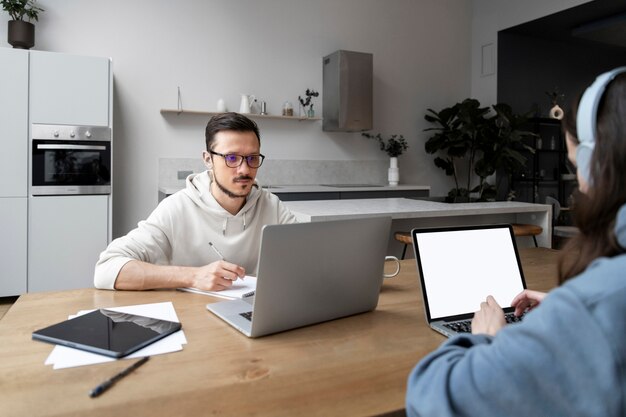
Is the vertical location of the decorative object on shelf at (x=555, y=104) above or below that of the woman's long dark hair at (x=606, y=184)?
above

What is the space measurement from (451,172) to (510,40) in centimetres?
181

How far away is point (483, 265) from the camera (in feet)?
4.33

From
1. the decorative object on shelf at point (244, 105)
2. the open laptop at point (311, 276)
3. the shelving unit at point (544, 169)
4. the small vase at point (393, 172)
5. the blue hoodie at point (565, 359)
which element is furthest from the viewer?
the shelving unit at point (544, 169)

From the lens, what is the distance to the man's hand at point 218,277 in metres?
1.44

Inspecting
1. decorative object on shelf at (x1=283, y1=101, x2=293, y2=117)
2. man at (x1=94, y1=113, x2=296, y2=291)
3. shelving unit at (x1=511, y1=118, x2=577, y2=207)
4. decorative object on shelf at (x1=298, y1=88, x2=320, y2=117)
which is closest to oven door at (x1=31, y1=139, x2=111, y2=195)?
decorative object on shelf at (x1=283, y1=101, x2=293, y2=117)

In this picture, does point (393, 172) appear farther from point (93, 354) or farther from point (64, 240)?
point (93, 354)

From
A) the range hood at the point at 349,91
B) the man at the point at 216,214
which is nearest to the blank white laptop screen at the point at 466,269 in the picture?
the man at the point at 216,214

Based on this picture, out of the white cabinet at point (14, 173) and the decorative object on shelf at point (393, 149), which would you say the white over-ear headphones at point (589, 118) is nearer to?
the white cabinet at point (14, 173)

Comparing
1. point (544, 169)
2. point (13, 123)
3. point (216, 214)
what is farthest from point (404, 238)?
point (544, 169)

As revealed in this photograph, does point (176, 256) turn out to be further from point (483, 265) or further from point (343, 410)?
point (343, 410)

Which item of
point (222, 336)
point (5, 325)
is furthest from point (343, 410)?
point (5, 325)

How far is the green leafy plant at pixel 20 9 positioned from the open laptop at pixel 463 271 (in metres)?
4.18

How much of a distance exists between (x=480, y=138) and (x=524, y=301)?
4756mm

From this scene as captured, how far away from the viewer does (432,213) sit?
3.02 m
